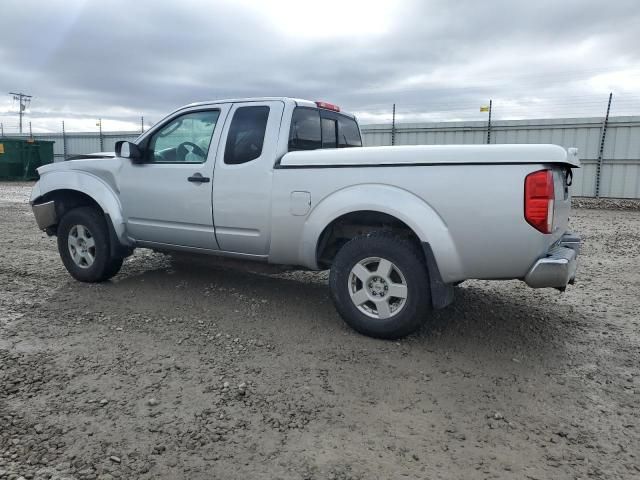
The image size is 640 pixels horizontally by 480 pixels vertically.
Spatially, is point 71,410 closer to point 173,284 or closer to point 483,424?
point 483,424

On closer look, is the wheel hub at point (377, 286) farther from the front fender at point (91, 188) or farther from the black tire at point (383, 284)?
the front fender at point (91, 188)

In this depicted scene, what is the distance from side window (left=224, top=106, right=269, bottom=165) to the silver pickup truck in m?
0.01

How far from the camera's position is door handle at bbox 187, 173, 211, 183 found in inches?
184

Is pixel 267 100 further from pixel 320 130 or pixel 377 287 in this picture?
pixel 377 287

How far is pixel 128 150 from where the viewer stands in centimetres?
500

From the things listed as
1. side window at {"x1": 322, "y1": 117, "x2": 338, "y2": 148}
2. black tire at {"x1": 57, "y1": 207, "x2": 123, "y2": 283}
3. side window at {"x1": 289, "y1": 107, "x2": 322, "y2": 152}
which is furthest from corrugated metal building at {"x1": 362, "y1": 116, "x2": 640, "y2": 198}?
black tire at {"x1": 57, "y1": 207, "x2": 123, "y2": 283}

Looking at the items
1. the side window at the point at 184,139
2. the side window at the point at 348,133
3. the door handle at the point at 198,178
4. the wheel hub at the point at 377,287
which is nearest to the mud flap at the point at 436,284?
the wheel hub at the point at 377,287

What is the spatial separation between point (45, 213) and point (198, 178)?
2.09 m

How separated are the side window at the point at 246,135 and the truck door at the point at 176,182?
14 centimetres

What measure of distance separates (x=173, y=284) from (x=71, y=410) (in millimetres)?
2712

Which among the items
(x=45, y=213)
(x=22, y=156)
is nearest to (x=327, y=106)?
(x=45, y=213)

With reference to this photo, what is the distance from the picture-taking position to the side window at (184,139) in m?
4.87

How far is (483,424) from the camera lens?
281cm

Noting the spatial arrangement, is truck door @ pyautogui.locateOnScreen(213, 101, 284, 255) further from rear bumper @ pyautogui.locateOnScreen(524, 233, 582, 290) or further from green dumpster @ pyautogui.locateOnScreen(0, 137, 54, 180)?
green dumpster @ pyautogui.locateOnScreen(0, 137, 54, 180)
